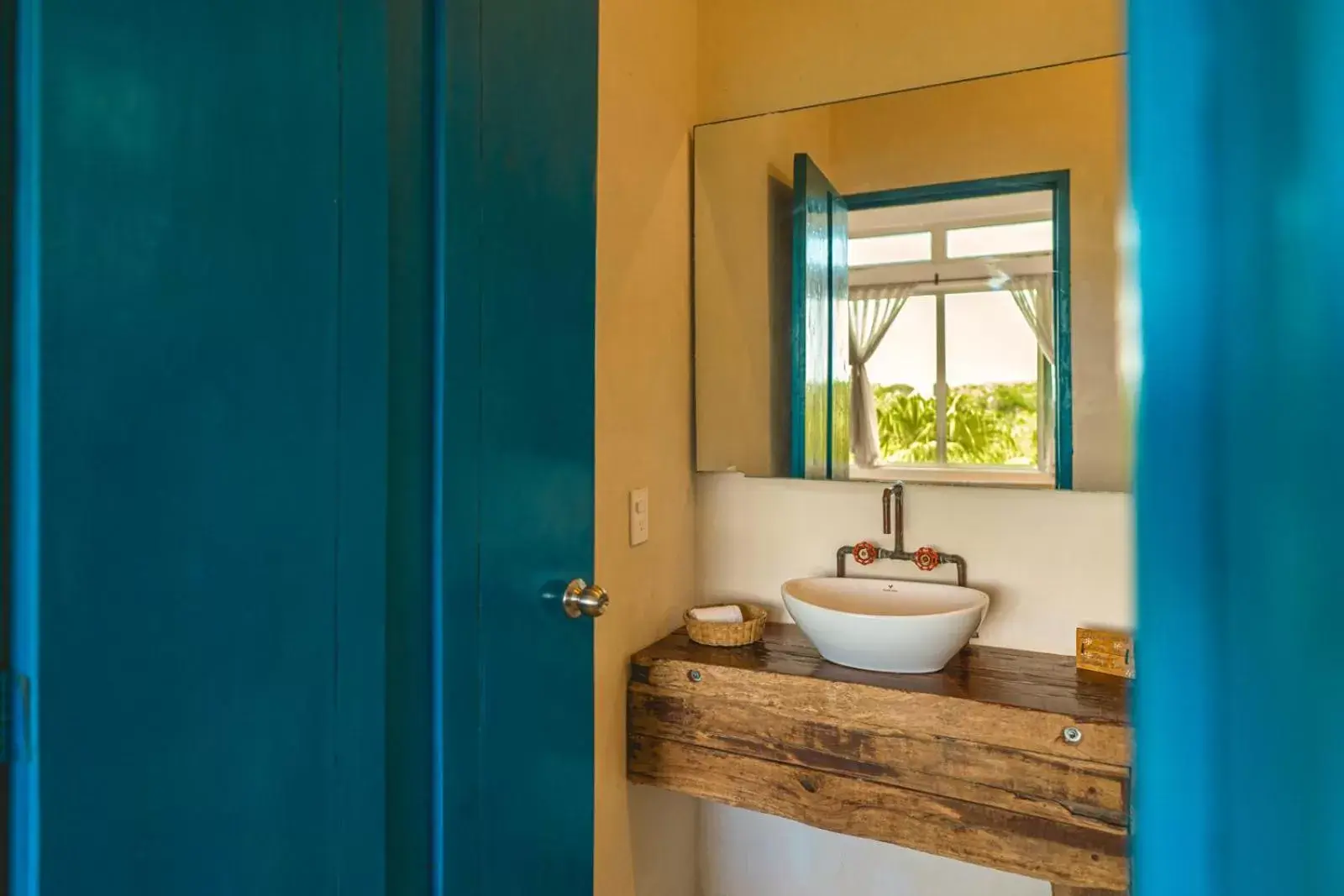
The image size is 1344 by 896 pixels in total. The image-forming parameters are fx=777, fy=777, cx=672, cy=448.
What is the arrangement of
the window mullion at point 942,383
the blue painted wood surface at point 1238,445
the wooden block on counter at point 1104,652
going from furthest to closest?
the window mullion at point 942,383 < the wooden block on counter at point 1104,652 < the blue painted wood surface at point 1238,445

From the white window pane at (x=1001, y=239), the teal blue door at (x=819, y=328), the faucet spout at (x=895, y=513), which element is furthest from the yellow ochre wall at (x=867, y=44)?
the faucet spout at (x=895, y=513)

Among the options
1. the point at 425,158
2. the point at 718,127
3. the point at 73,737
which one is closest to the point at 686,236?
the point at 718,127

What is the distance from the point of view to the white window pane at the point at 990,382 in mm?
1688

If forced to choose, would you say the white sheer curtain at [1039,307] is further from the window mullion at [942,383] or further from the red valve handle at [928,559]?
the red valve handle at [928,559]

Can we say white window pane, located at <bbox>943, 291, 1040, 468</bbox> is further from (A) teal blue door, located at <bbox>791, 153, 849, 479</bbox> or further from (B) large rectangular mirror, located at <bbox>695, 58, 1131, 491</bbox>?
(A) teal blue door, located at <bbox>791, 153, 849, 479</bbox>

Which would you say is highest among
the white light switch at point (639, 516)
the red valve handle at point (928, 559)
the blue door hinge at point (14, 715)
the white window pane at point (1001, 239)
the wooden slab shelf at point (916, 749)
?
the white window pane at point (1001, 239)

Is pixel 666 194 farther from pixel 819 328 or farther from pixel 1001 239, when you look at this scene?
pixel 1001 239

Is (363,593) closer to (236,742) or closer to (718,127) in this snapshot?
(236,742)

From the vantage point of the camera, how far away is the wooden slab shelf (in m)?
1.31

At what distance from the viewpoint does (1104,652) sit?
5.15ft

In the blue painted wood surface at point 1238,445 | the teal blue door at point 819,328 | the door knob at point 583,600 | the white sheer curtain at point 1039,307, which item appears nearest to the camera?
the blue painted wood surface at point 1238,445

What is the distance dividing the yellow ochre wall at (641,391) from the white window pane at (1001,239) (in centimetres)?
64

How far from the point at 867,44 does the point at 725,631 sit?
1.41 meters

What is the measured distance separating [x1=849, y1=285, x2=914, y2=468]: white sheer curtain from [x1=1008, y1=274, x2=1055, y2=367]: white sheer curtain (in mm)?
258
